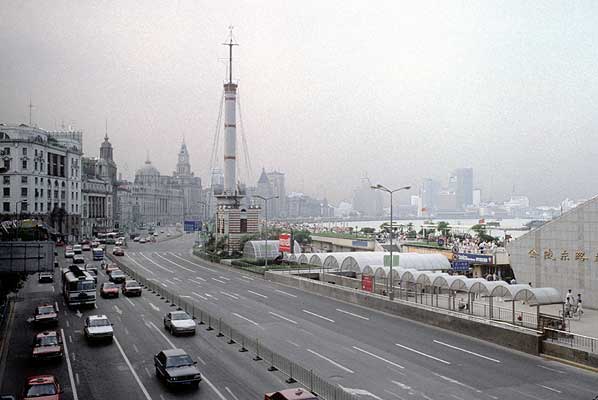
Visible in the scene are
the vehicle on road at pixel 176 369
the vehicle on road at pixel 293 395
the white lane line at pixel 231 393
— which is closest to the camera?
the vehicle on road at pixel 293 395

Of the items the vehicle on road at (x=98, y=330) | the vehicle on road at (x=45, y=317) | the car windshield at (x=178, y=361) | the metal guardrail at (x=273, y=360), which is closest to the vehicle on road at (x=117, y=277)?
the metal guardrail at (x=273, y=360)

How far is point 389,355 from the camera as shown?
25.5m

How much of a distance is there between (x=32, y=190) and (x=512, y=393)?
340ft

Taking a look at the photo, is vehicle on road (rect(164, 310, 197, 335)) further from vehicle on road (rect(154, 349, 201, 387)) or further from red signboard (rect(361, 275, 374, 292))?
red signboard (rect(361, 275, 374, 292))

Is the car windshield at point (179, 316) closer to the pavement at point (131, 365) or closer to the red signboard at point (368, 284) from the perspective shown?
the pavement at point (131, 365)

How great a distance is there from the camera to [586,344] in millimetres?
23750

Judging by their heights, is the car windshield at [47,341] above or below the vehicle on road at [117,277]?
above

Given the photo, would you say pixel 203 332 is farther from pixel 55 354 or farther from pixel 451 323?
pixel 451 323

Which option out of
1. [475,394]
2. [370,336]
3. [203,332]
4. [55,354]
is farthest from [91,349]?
[475,394]

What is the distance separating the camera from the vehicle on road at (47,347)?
79.2ft

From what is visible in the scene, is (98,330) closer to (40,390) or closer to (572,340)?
(40,390)

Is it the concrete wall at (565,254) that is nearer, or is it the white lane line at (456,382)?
the white lane line at (456,382)

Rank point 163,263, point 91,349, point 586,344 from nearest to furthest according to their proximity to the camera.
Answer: point 586,344 < point 91,349 < point 163,263

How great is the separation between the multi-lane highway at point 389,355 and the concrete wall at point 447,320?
0.53 metres
